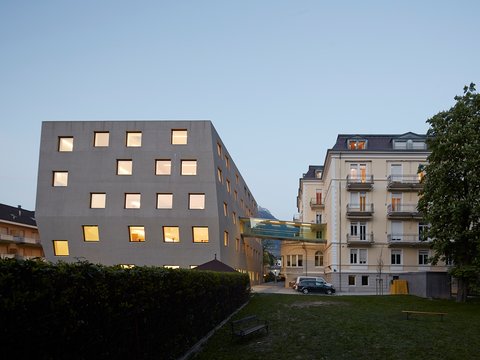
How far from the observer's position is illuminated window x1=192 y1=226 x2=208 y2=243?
1574 inches

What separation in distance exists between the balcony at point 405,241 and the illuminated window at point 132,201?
2566cm

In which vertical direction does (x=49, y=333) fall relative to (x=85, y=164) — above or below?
below

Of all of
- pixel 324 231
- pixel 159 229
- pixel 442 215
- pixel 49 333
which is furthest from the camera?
pixel 324 231

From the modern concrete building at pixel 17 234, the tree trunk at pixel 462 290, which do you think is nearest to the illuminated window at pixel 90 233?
the modern concrete building at pixel 17 234

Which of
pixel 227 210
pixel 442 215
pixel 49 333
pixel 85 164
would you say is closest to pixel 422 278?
pixel 442 215

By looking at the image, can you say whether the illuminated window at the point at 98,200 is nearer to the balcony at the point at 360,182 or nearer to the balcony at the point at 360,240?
the balcony at the point at 360,182

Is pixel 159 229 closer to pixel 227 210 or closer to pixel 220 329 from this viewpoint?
pixel 227 210

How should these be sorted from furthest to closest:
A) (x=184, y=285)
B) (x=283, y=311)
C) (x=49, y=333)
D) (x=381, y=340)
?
(x=283, y=311)
(x=381, y=340)
(x=184, y=285)
(x=49, y=333)

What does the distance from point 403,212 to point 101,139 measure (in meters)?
31.0

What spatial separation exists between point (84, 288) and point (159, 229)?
33.8 m

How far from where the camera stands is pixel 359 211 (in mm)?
45281

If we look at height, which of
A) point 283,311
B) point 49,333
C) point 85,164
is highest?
point 85,164

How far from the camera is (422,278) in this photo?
34344 mm

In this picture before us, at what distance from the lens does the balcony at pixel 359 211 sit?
1779 inches
